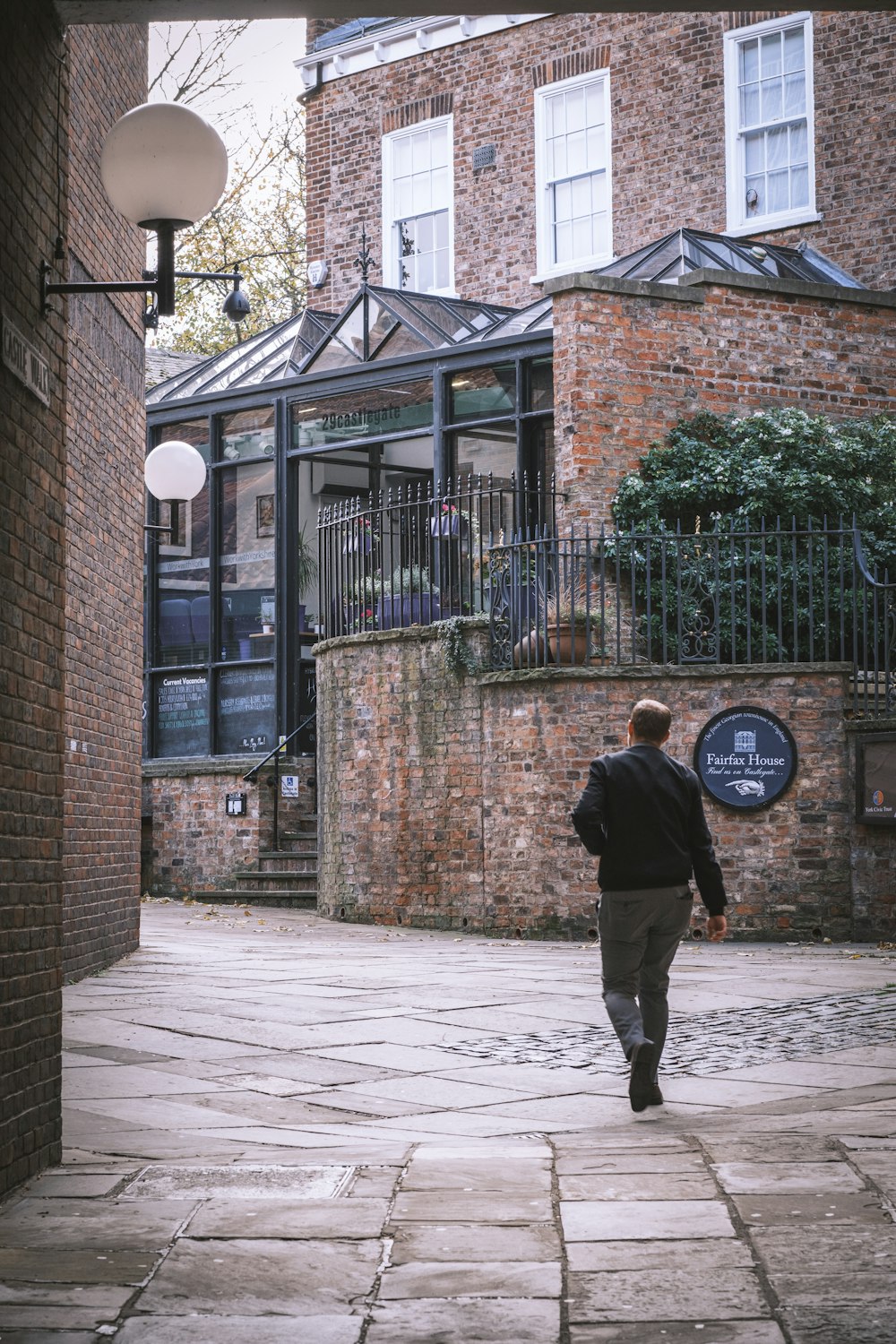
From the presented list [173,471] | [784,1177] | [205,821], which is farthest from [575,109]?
[784,1177]

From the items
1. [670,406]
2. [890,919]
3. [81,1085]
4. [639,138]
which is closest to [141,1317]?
[81,1085]

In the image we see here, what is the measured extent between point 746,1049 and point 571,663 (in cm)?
626

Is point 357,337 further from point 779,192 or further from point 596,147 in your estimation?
point 779,192

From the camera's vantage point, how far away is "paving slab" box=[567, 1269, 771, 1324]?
3381 mm

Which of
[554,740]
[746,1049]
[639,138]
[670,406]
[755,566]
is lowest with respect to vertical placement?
[746,1049]

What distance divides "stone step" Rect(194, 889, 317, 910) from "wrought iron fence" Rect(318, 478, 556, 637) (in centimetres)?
283

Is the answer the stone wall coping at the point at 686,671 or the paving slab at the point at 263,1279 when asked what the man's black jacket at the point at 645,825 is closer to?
the paving slab at the point at 263,1279

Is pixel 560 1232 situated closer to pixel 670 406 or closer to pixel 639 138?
pixel 670 406

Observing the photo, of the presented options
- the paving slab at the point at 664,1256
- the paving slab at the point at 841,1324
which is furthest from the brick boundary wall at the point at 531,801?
the paving slab at the point at 841,1324

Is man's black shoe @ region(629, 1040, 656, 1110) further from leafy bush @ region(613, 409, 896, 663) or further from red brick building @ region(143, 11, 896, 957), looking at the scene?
leafy bush @ region(613, 409, 896, 663)

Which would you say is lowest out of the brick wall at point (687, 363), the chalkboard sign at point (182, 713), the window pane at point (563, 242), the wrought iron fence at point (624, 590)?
the chalkboard sign at point (182, 713)

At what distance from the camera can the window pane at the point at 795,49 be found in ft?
59.7

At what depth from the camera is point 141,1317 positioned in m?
3.42

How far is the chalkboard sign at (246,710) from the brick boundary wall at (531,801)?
3678 mm
